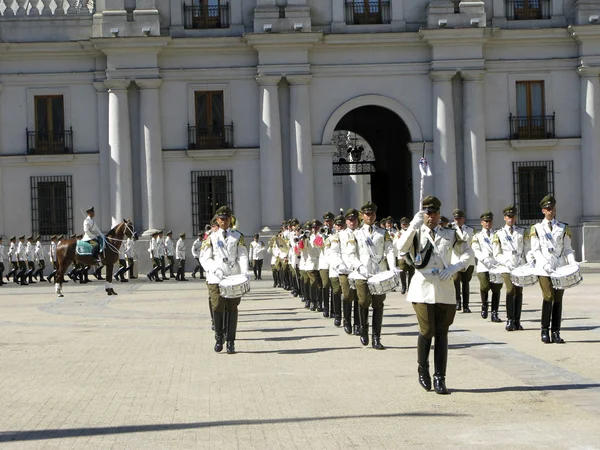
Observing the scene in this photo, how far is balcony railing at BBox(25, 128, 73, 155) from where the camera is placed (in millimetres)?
41969

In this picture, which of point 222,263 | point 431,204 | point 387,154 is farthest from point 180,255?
point 431,204

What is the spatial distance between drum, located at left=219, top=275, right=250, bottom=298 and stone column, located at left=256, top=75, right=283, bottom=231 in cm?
2504

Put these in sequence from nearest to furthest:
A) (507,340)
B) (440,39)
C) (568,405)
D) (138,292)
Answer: (568,405) < (507,340) < (138,292) < (440,39)

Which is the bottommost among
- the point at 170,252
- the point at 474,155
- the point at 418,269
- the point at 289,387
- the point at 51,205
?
the point at 289,387

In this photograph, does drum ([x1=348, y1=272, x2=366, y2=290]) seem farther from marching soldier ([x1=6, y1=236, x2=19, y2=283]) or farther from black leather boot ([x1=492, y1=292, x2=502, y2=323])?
marching soldier ([x1=6, y1=236, x2=19, y2=283])

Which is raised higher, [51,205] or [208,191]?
[208,191]

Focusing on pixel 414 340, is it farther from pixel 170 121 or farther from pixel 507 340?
pixel 170 121

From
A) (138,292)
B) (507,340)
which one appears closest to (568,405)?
(507,340)

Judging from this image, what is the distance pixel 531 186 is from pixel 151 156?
1379 cm

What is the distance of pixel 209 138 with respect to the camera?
42125 millimetres

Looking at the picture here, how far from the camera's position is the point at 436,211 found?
12500 mm

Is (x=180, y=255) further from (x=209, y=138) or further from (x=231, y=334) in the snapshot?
(x=231, y=334)

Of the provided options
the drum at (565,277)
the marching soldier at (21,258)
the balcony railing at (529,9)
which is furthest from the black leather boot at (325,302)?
the balcony railing at (529,9)

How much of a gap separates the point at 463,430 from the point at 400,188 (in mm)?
37505
